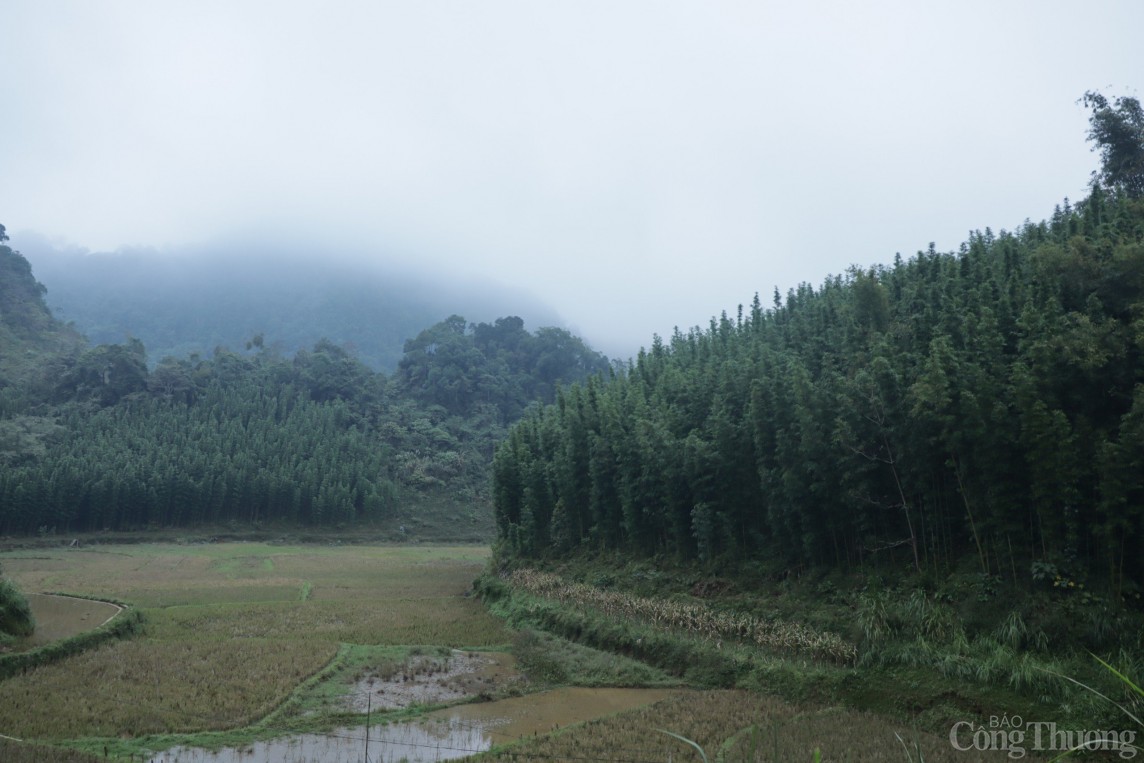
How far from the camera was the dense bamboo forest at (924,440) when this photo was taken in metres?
16.2

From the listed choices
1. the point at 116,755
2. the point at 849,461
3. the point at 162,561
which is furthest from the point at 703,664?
the point at 162,561

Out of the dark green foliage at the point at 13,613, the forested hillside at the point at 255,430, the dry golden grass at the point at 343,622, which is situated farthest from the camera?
the forested hillside at the point at 255,430

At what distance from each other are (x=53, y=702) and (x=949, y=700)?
18.5 meters

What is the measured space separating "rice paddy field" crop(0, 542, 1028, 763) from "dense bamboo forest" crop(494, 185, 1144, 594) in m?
7.10

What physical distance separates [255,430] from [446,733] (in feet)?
235

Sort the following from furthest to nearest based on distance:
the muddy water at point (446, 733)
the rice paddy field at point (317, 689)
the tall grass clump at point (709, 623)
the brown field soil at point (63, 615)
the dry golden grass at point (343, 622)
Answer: the dry golden grass at point (343, 622)
the brown field soil at point (63, 615)
the tall grass clump at point (709, 623)
the muddy water at point (446, 733)
the rice paddy field at point (317, 689)

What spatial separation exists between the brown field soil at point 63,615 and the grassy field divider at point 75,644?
18.5 inches

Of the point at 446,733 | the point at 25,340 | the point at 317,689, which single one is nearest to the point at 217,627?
the point at 317,689

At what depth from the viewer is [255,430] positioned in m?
78.1

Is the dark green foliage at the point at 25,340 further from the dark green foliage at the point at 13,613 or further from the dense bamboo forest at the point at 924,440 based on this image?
the dense bamboo forest at the point at 924,440

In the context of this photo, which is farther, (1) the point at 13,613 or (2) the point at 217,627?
→ (2) the point at 217,627

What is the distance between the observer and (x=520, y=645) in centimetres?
2284

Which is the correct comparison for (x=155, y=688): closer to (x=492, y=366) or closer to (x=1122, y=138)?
(x=1122, y=138)

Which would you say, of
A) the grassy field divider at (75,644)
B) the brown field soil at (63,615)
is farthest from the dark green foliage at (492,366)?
the grassy field divider at (75,644)
